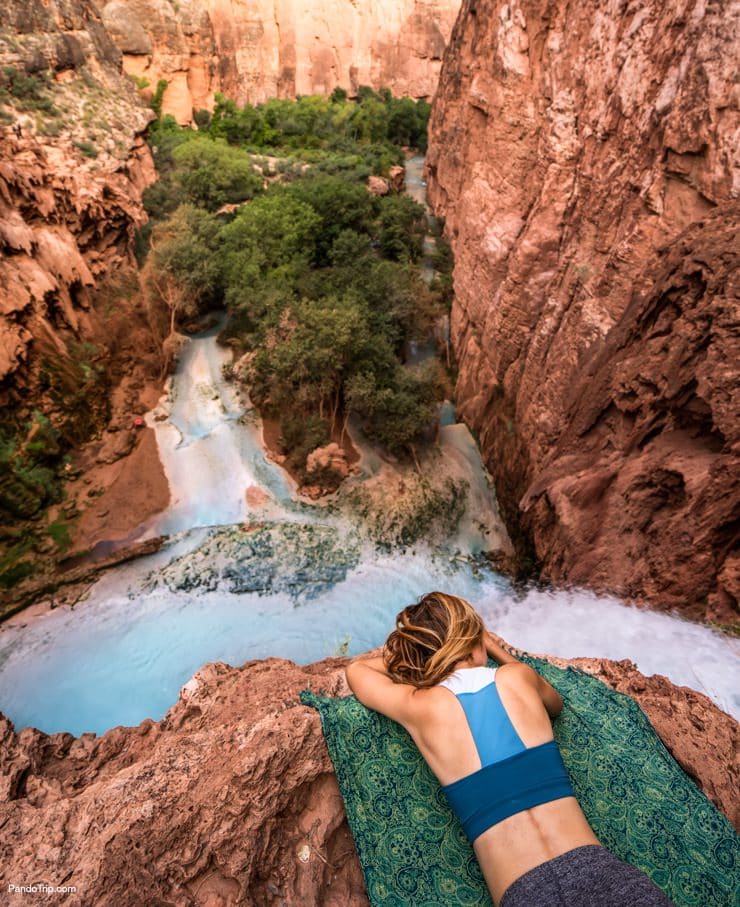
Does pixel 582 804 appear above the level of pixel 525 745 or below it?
below

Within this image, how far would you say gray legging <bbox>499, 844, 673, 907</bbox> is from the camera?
82.2 inches

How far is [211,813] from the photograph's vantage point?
2.93 meters

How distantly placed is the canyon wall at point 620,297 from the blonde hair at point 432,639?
5519mm

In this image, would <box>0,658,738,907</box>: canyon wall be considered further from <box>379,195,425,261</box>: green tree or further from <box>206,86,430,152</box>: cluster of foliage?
<box>206,86,430,152</box>: cluster of foliage

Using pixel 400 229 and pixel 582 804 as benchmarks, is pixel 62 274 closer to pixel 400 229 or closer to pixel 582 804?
pixel 400 229

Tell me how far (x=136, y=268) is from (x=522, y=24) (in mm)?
14514

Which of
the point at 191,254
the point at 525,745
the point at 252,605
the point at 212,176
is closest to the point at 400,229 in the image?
the point at 212,176

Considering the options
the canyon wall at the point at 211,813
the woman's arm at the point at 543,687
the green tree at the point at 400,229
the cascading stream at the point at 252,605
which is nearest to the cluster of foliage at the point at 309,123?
the green tree at the point at 400,229

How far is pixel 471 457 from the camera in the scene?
15883mm

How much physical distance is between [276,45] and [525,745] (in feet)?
186

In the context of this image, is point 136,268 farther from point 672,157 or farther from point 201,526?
point 672,157

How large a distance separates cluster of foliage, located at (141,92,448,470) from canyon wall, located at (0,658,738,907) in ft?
35.8

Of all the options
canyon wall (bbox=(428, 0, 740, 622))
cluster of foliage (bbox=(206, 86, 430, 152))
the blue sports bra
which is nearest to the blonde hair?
the blue sports bra

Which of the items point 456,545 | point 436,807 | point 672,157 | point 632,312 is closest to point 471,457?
point 456,545
